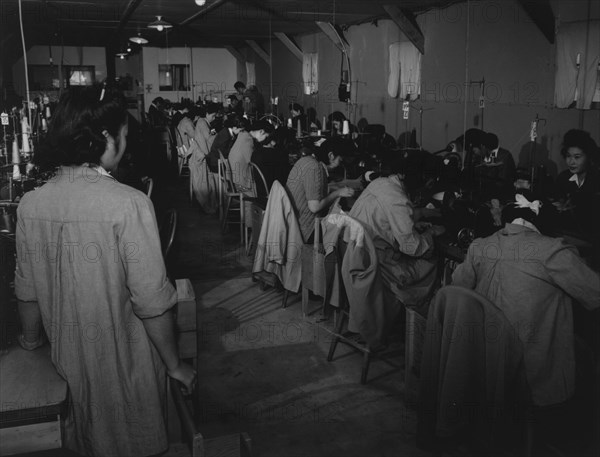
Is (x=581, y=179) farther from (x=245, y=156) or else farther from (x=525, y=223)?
(x=245, y=156)

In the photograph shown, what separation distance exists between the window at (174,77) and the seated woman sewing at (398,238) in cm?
1415

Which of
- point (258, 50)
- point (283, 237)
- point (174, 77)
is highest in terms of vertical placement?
point (258, 50)

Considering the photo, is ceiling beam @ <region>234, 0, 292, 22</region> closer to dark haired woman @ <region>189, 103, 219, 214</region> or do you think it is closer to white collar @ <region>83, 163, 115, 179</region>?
dark haired woman @ <region>189, 103, 219, 214</region>

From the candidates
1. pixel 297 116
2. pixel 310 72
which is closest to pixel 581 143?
pixel 297 116

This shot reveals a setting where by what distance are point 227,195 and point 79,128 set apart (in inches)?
200

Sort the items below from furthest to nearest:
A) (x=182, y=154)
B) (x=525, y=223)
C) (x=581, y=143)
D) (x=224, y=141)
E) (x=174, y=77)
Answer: (x=174, y=77)
(x=182, y=154)
(x=224, y=141)
(x=581, y=143)
(x=525, y=223)

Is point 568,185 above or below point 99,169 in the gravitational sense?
below

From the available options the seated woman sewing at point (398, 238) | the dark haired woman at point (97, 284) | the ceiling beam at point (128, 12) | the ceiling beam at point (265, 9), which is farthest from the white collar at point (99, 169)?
the ceiling beam at point (265, 9)

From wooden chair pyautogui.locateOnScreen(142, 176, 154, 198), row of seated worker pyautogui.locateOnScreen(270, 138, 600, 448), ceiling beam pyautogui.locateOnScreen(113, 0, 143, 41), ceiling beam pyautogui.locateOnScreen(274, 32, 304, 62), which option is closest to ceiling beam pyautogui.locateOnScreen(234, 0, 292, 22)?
ceiling beam pyautogui.locateOnScreen(113, 0, 143, 41)

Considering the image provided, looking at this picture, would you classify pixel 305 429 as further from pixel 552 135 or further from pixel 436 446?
pixel 552 135

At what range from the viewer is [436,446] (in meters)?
2.61

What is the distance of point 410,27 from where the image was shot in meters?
8.42

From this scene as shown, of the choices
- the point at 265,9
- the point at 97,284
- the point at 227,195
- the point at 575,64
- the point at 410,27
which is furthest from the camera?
the point at 265,9

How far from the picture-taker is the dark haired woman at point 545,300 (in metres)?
2.25
